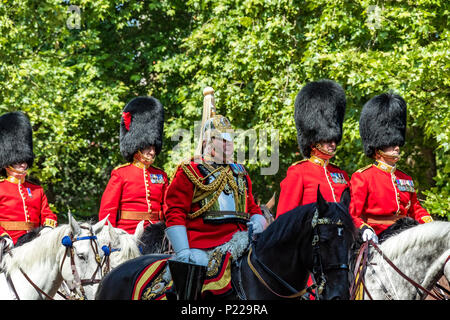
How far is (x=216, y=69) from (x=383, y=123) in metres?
8.20

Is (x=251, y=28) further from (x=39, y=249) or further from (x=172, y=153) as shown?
(x=39, y=249)

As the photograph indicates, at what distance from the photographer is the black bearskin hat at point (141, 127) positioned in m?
8.93

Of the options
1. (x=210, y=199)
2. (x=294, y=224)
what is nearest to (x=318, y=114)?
(x=210, y=199)

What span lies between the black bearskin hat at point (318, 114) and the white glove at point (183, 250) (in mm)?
2678

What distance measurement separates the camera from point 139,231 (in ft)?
24.7

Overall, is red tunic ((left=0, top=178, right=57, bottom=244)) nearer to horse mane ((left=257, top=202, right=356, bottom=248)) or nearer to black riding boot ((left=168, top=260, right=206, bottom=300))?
black riding boot ((left=168, top=260, right=206, bottom=300))

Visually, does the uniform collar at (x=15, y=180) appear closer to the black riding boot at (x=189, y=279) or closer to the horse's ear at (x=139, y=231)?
the horse's ear at (x=139, y=231)

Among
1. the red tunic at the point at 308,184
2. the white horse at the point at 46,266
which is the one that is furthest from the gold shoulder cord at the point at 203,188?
the white horse at the point at 46,266

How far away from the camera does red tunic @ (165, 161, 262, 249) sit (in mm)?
4895

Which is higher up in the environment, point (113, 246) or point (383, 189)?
point (383, 189)

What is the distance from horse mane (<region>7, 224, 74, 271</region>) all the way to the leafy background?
227 inches

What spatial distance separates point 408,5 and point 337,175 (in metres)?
6.38

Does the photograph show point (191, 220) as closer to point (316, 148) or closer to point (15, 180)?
point (316, 148)

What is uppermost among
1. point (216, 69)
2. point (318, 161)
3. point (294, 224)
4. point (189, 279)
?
point (216, 69)
